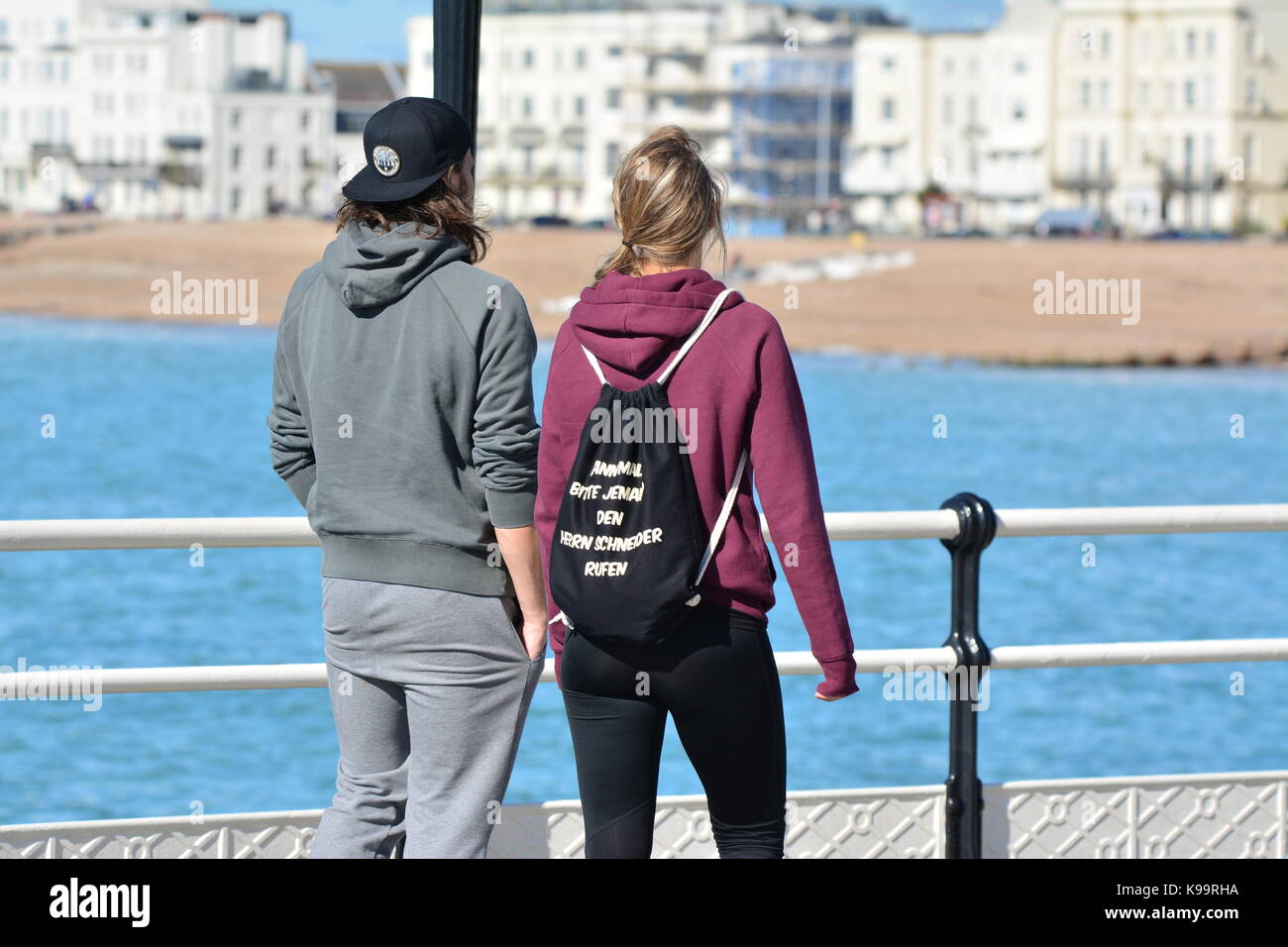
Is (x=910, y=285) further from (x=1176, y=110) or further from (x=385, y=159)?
(x=385, y=159)

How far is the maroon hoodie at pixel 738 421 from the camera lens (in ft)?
8.68

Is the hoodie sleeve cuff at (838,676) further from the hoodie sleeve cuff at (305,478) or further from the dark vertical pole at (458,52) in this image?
the dark vertical pole at (458,52)

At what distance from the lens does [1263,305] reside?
46.2 m

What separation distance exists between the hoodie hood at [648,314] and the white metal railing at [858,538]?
0.81 m

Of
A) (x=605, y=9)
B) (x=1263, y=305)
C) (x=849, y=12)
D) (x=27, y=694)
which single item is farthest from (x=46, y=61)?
(x=27, y=694)

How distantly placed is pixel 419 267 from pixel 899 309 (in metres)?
46.9

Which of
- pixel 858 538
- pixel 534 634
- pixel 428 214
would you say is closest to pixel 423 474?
pixel 534 634

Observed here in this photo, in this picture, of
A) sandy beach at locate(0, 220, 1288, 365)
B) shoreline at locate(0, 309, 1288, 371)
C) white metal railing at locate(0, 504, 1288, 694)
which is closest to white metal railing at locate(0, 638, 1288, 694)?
white metal railing at locate(0, 504, 1288, 694)

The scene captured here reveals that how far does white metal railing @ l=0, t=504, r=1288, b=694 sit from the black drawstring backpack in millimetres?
733

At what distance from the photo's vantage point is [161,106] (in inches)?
3401

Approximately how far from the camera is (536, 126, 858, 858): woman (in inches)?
104

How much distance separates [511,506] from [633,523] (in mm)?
213

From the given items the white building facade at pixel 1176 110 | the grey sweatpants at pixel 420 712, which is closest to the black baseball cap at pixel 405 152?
the grey sweatpants at pixel 420 712

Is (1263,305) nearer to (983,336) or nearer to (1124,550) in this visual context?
(983,336)
